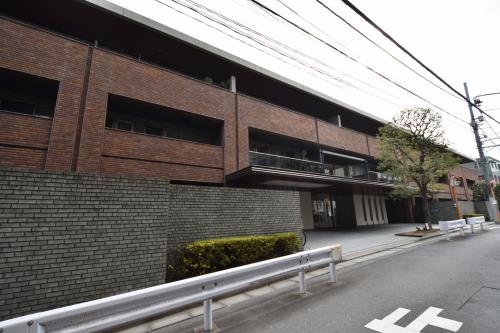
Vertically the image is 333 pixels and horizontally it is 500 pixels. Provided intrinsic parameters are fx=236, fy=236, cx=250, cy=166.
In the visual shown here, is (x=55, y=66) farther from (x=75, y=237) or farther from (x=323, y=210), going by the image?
(x=323, y=210)

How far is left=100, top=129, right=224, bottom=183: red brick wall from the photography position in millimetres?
9812

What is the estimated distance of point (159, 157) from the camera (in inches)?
425

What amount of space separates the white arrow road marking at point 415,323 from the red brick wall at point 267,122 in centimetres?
1022

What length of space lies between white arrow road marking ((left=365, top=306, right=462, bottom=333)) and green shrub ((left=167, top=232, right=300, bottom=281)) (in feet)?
13.3

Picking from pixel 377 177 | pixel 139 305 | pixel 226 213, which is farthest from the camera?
pixel 377 177

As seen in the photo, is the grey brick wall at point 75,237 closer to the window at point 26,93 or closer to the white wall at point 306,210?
the window at point 26,93

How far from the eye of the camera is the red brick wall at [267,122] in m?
13.8

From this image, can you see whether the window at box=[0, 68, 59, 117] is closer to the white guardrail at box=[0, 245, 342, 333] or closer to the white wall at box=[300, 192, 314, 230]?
the white guardrail at box=[0, 245, 342, 333]

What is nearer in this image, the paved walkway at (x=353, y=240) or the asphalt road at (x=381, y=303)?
the asphalt road at (x=381, y=303)

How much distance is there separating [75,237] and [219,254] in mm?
3481

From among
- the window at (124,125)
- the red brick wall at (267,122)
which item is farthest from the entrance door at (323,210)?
the window at (124,125)

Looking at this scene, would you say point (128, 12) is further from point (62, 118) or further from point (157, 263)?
point (157, 263)

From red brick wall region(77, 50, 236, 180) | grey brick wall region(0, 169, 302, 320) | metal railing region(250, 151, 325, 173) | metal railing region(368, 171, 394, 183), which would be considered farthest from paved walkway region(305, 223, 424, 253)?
grey brick wall region(0, 169, 302, 320)

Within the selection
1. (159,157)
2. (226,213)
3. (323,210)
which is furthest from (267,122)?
(323,210)
